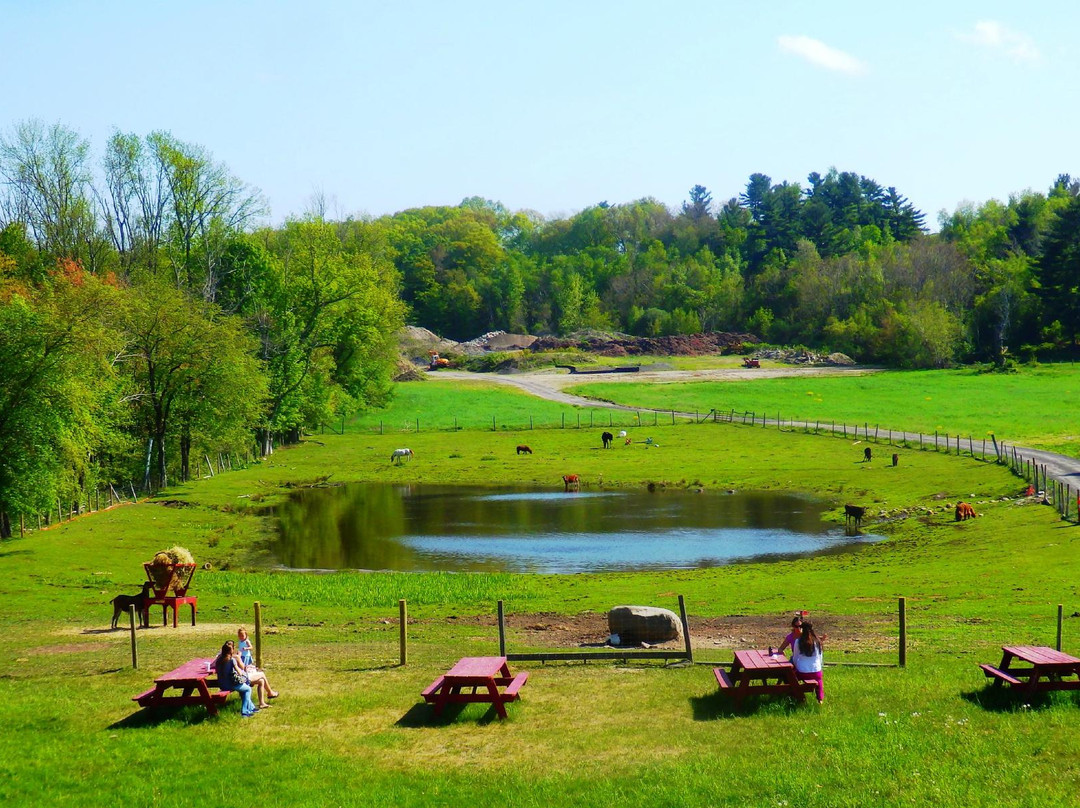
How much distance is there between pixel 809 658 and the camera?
17750mm

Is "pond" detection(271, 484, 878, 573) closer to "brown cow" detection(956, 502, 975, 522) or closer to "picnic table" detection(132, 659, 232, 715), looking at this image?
"brown cow" detection(956, 502, 975, 522)

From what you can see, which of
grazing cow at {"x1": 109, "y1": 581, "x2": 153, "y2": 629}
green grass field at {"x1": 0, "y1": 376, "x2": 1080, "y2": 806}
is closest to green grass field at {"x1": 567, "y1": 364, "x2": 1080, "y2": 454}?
green grass field at {"x1": 0, "y1": 376, "x2": 1080, "y2": 806}

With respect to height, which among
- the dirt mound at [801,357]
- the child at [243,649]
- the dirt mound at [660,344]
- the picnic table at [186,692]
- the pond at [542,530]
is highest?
the dirt mound at [660,344]

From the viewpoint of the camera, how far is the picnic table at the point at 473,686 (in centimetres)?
1792

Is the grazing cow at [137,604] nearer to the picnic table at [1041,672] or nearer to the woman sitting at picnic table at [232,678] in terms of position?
the woman sitting at picnic table at [232,678]

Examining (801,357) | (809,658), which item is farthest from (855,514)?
(801,357)

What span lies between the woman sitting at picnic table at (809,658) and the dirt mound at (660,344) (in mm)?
151021

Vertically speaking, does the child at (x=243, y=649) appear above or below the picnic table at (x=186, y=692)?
above

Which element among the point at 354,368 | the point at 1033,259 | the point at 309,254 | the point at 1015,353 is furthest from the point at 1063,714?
the point at 1033,259

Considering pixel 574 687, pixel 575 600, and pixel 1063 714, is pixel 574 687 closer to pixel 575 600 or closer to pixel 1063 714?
pixel 1063 714

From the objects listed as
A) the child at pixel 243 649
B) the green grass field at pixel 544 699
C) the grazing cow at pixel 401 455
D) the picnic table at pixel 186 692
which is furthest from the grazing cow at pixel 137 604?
the grazing cow at pixel 401 455

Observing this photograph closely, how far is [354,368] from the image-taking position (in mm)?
101250

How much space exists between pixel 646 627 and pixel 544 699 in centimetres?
577

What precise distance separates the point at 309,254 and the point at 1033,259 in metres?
107
